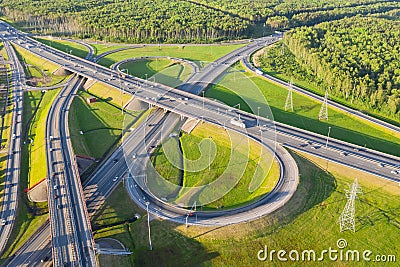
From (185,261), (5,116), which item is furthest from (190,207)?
(5,116)

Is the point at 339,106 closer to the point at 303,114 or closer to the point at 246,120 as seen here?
the point at 303,114

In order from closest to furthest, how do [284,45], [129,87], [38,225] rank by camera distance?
1. [38,225]
2. [129,87]
3. [284,45]

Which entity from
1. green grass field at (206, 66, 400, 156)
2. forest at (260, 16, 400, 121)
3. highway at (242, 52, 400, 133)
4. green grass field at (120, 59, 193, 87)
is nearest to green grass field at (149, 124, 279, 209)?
green grass field at (206, 66, 400, 156)

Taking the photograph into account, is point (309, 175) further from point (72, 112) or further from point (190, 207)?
point (72, 112)

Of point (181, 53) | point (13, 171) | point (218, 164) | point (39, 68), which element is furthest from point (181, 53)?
point (13, 171)

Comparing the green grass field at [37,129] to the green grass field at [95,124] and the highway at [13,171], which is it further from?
the green grass field at [95,124]

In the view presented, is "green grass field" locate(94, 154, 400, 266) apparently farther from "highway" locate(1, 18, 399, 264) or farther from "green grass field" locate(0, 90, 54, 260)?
"green grass field" locate(0, 90, 54, 260)
